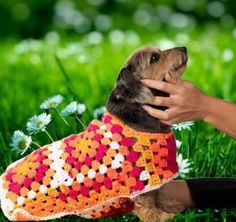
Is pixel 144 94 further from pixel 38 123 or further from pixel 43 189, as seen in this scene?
pixel 38 123

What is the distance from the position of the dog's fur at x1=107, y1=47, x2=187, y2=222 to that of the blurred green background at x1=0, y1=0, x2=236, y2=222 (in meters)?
0.23

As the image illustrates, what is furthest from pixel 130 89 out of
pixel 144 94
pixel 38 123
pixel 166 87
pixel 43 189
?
pixel 38 123

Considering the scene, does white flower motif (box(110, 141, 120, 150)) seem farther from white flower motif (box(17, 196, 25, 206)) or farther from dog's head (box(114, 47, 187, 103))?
white flower motif (box(17, 196, 25, 206))

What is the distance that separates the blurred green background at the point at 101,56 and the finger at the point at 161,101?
0.62 meters

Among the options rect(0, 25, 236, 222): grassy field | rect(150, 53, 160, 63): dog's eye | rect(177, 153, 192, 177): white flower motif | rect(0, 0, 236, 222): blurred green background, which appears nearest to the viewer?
rect(150, 53, 160, 63): dog's eye

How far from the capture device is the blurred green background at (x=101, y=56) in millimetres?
4457

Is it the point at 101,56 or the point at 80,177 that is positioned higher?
the point at 101,56

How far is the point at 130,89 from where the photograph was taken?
351cm

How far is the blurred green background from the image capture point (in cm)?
446

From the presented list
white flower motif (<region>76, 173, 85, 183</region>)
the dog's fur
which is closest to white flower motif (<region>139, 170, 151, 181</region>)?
the dog's fur

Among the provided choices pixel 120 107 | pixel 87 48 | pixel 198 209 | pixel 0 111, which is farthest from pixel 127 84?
pixel 87 48

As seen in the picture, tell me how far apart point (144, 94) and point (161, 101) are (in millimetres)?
96

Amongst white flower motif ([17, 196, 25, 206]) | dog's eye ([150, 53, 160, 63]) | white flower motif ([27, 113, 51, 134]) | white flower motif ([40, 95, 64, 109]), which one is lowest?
white flower motif ([17, 196, 25, 206])

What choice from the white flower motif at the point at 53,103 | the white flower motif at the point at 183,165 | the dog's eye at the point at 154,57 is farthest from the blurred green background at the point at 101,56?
the dog's eye at the point at 154,57
